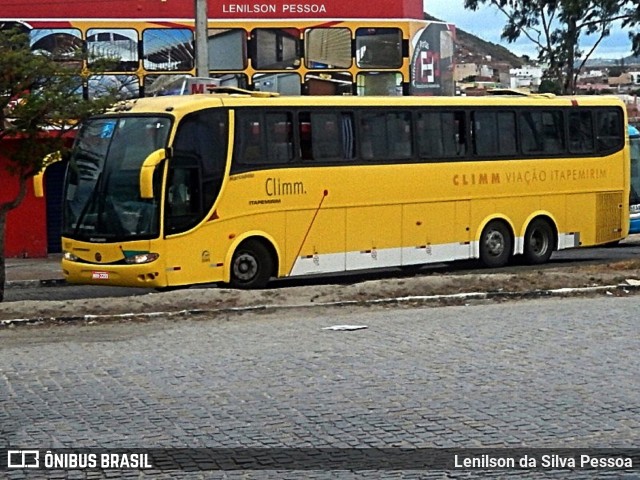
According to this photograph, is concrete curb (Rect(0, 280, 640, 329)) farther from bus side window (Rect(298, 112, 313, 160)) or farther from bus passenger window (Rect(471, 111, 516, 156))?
bus passenger window (Rect(471, 111, 516, 156))

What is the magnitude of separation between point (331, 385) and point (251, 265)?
10020 millimetres

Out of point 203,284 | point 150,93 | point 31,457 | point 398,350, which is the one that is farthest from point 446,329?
point 150,93

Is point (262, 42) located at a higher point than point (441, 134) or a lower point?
higher

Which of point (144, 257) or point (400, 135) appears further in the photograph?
point (400, 135)

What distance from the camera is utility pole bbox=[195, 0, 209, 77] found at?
22.9 m

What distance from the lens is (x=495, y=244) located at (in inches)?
905

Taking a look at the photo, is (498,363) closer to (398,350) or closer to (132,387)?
(398,350)

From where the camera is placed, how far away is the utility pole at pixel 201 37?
22859 mm

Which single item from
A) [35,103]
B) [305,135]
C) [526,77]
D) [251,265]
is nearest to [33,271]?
[251,265]

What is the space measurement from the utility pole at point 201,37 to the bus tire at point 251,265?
4735 millimetres

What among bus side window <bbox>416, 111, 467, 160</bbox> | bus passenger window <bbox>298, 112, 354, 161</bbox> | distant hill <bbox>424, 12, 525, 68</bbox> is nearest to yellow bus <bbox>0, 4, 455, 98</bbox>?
bus side window <bbox>416, 111, 467, 160</bbox>

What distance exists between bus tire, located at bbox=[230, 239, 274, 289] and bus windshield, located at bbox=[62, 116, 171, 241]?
165 cm

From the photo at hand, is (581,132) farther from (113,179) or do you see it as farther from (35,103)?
(35,103)

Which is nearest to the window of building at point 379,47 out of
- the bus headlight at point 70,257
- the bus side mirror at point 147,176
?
the bus side mirror at point 147,176
